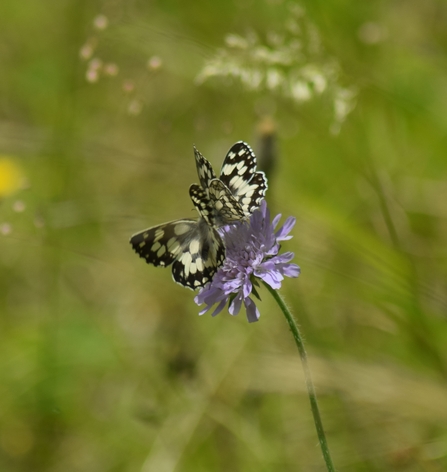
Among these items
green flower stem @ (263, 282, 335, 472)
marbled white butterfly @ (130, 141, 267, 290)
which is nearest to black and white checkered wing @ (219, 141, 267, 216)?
marbled white butterfly @ (130, 141, 267, 290)

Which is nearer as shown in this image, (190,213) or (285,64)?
(285,64)

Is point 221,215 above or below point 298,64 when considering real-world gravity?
below

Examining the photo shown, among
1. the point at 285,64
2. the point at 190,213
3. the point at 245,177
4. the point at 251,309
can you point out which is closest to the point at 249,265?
the point at 251,309

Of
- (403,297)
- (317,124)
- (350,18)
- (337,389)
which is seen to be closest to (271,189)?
(317,124)

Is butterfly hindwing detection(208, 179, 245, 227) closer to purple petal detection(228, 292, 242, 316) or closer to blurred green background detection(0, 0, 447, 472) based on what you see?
purple petal detection(228, 292, 242, 316)

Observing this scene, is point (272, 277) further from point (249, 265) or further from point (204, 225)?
point (204, 225)

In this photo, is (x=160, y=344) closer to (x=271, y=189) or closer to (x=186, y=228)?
(x=271, y=189)
